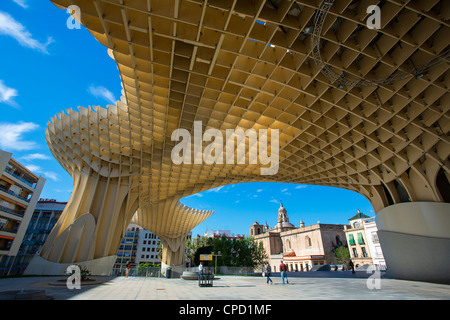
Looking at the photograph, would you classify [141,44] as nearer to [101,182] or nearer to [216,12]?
[216,12]

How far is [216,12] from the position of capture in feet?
33.4

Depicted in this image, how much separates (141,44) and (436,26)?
541 inches

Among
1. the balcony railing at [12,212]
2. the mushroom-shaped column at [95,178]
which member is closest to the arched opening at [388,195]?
the mushroom-shaped column at [95,178]

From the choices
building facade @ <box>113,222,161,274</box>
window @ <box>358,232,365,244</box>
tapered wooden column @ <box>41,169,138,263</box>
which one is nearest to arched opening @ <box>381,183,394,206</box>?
tapered wooden column @ <box>41,169,138,263</box>

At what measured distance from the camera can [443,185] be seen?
→ 18734mm

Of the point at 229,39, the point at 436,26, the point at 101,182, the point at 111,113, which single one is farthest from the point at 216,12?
the point at 101,182

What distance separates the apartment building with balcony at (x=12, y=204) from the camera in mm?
36344

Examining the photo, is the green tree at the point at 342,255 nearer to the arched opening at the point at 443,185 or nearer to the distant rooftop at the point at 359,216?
the distant rooftop at the point at 359,216

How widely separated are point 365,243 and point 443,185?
5237 centimetres

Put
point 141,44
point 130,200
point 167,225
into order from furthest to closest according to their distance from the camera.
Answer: point 167,225 < point 130,200 < point 141,44

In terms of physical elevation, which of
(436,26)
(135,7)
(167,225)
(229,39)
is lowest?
(167,225)

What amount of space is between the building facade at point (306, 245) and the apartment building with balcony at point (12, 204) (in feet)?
225

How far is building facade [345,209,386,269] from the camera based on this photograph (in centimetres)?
5762

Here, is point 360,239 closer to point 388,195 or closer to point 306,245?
point 306,245
